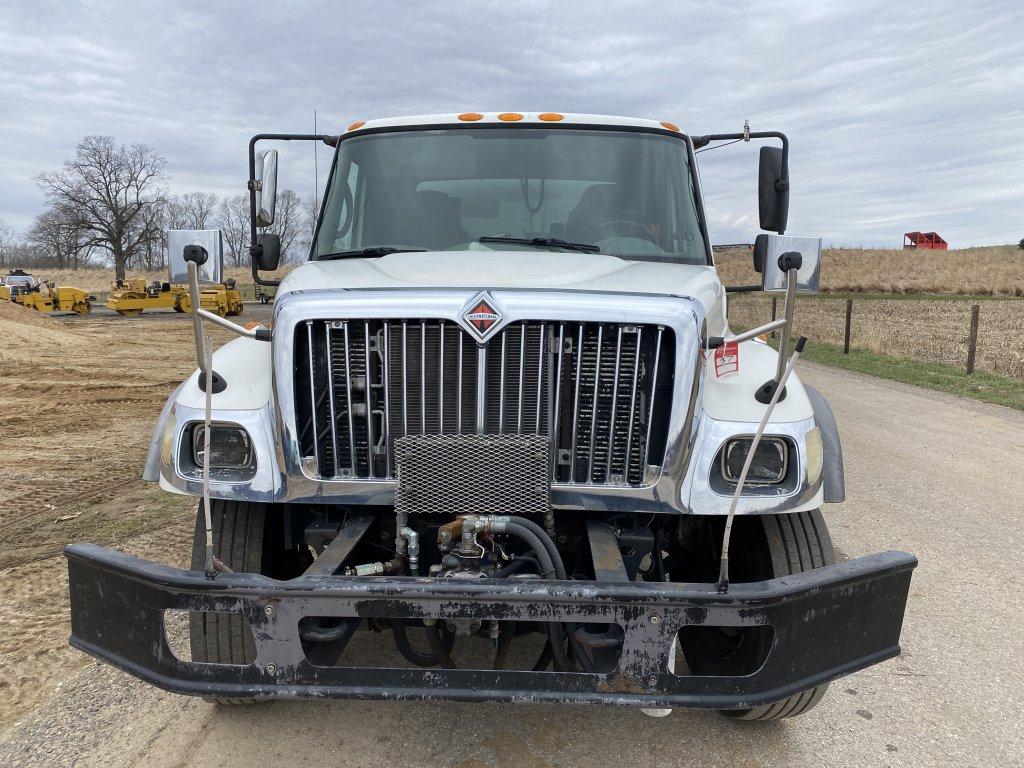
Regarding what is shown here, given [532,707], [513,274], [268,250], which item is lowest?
[532,707]

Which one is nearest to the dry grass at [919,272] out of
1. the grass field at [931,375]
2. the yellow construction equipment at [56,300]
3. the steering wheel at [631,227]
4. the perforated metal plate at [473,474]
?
the grass field at [931,375]

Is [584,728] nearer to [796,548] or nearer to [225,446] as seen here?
[796,548]

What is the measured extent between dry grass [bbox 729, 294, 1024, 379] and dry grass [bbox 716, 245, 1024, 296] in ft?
12.4

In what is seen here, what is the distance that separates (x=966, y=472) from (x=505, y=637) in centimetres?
577

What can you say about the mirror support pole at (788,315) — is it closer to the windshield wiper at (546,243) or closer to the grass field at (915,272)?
the windshield wiper at (546,243)

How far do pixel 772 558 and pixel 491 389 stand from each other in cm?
120

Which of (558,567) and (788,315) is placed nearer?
(788,315)

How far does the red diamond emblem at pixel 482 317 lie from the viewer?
2537mm

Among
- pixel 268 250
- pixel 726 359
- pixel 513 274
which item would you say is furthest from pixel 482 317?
pixel 268 250

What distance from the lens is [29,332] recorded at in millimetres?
17500

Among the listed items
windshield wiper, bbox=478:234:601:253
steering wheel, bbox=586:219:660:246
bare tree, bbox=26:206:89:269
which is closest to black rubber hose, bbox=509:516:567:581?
A: windshield wiper, bbox=478:234:601:253

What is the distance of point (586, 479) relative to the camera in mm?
2695

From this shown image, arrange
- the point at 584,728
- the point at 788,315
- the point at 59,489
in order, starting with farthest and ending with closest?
1. the point at 59,489
2. the point at 584,728
3. the point at 788,315

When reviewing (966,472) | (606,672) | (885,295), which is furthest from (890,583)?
(885,295)
